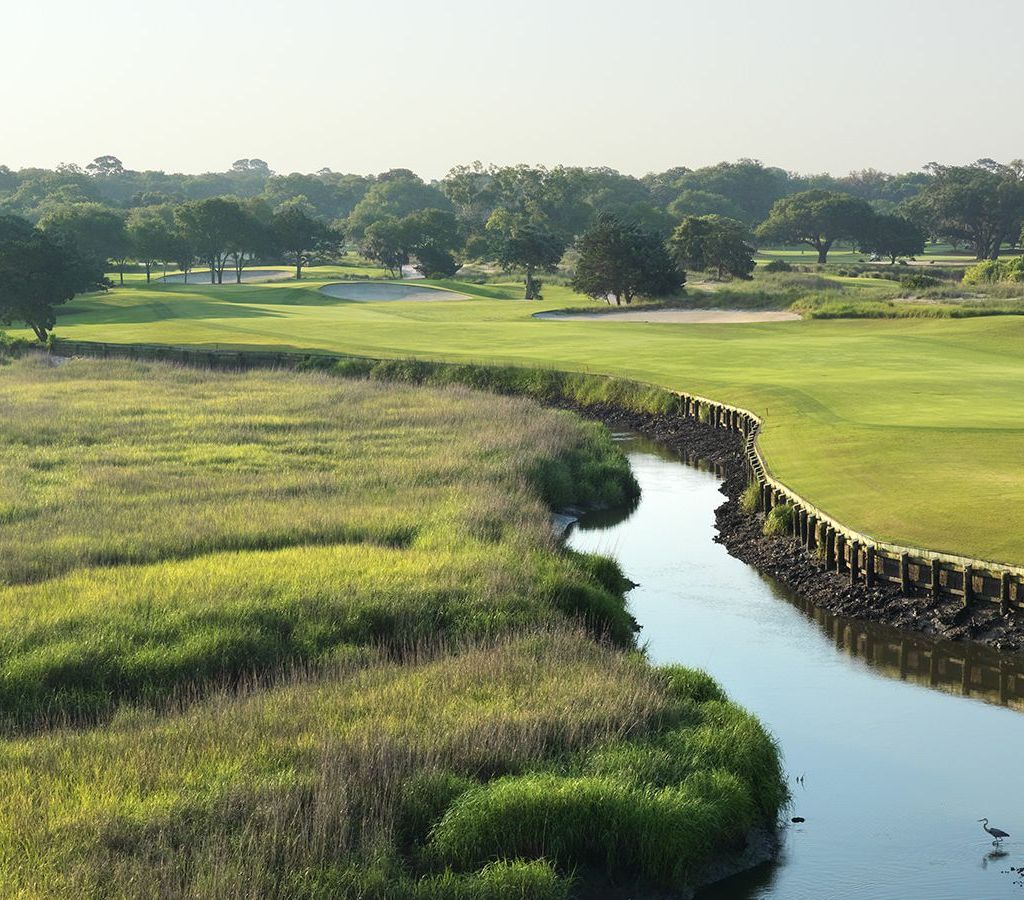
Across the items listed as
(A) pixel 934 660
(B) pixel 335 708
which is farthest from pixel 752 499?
(B) pixel 335 708

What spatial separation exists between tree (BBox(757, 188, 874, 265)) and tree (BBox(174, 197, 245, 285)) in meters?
73.6

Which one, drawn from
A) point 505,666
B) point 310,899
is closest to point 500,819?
point 310,899

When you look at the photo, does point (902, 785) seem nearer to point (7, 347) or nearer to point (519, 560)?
point (519, 560)

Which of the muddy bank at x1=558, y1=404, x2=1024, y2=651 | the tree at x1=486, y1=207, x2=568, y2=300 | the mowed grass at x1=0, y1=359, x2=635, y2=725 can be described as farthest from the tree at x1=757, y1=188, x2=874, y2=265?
the muddy bank at x1=558, y1=404, x2=1024, y2=651

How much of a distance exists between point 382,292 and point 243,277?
38.9 metres

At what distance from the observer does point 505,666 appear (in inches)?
838

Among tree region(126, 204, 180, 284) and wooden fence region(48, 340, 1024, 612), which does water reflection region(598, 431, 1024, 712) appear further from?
tree region(126, 204, 180, 284)

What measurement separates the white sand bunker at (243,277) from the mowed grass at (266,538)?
11383cm

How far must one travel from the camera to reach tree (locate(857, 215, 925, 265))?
173250 mm

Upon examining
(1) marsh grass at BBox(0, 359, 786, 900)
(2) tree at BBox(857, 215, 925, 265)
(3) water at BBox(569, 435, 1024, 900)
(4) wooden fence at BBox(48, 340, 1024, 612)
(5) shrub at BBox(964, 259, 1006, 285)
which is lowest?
(3) water at BBox(569, 435, 1024, 900)

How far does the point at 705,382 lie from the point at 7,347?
1988 inches

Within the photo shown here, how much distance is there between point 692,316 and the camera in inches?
4257

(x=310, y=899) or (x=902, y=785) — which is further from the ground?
(x=310, y=899)

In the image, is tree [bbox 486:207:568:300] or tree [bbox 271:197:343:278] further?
tree [bbox 271:197:343:278]
